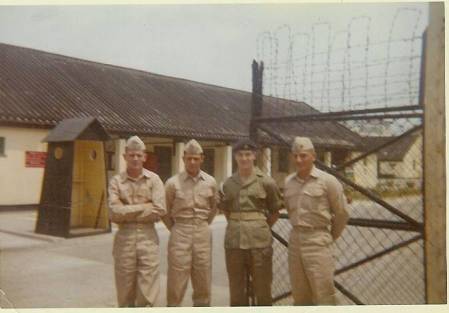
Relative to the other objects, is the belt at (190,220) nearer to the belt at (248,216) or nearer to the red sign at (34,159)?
the belt at (248,216)

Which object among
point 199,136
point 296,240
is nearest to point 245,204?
point 296,240

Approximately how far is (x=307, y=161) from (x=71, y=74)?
9.65 meters

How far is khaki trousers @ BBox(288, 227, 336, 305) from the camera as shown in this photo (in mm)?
2967

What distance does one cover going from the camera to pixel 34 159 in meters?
9.70

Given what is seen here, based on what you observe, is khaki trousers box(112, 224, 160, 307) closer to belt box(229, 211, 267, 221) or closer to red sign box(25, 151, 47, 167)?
belt box(229, 211, 267, 221)

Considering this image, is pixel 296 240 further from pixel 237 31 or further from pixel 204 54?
pixel 204 54

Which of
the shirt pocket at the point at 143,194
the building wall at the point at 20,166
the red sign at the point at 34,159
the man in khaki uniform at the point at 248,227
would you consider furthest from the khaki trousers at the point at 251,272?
the red sign at the point at 34,159

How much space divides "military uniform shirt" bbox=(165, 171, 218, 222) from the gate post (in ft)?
4.68

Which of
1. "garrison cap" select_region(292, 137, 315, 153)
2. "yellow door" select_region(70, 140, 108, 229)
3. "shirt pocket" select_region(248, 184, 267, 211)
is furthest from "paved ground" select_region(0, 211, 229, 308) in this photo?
"garrison cap" select_region(292, 137, 315, 153)

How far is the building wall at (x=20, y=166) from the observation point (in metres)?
9.01

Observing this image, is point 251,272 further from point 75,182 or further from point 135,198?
point 75,182

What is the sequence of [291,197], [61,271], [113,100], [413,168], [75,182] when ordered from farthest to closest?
[113,100] → [75,182] → [413,168] → [61,271] → [291,197]

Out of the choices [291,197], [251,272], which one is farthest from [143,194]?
[291,197]

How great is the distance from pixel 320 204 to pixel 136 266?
1.30m
